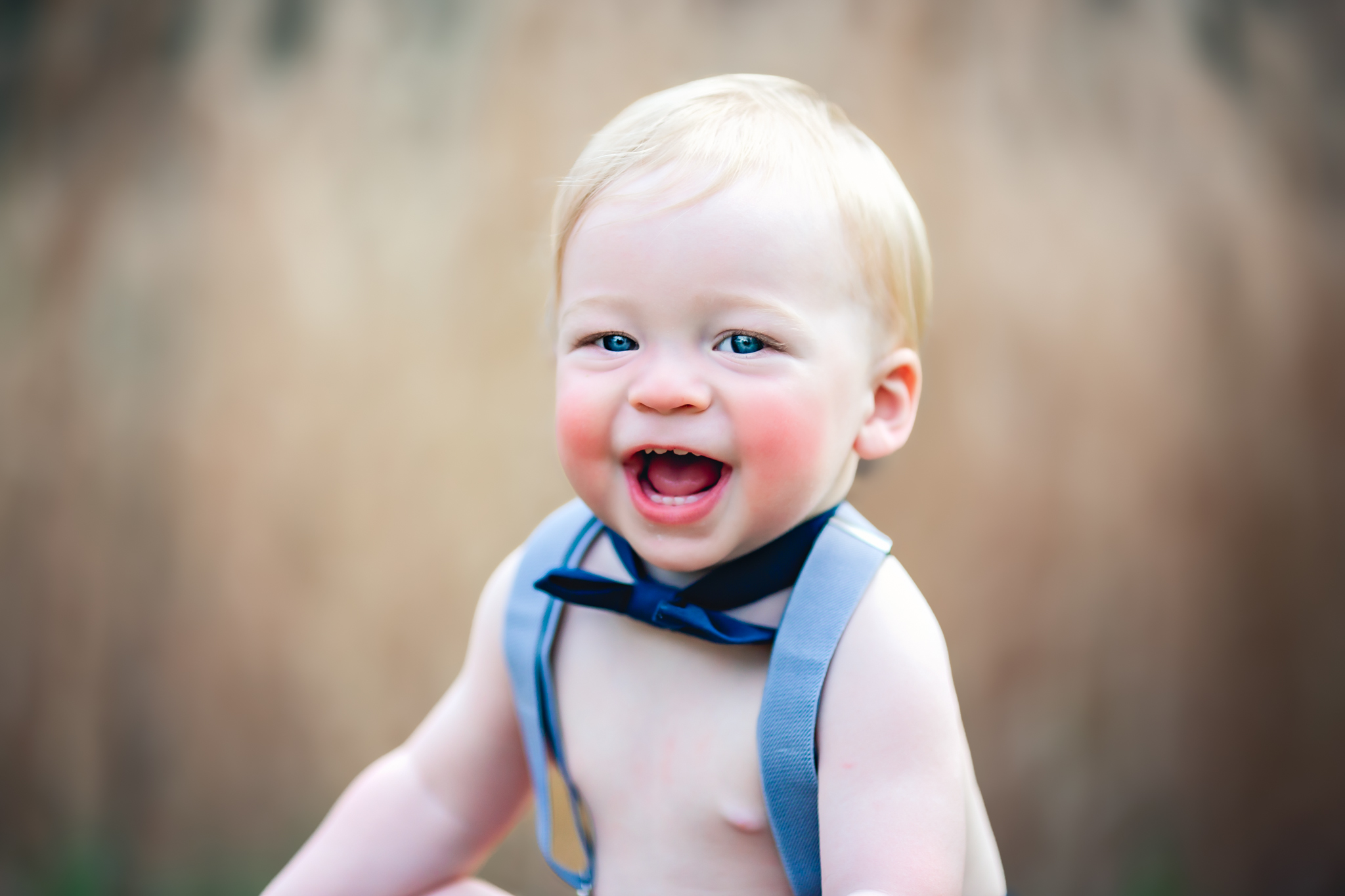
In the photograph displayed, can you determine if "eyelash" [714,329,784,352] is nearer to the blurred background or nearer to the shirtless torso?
the shirtless torso

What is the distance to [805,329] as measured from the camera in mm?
621

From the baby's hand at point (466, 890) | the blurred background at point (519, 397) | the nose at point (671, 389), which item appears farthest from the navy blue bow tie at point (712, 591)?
the blurred background at point (519, 397)

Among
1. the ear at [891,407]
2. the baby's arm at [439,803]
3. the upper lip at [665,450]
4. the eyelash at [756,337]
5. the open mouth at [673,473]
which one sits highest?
the eyelash at [756,337]

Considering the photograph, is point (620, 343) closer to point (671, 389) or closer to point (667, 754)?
point (671, 389)

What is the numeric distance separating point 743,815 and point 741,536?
159 millimetres

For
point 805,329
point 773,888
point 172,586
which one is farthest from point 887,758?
point 172,586

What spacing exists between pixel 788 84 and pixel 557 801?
1.70 ft

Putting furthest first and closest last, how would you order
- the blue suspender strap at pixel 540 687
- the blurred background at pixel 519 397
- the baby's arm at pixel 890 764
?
the blurred background at pixel 519 397 < the blue suspender strap at pixel 540 687 < the baby's arm at pixel 890 764

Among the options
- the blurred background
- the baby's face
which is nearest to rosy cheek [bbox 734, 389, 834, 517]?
the baby's face

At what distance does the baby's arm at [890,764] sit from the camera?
596 mm

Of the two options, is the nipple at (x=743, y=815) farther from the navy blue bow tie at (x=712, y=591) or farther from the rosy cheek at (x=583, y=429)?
the rosy cheek at (x=583, y=429)

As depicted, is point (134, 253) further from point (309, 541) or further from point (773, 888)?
point (773, 888)

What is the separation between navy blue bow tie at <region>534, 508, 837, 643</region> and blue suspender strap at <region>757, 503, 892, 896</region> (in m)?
0.02

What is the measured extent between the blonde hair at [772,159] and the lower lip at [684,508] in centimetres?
15
